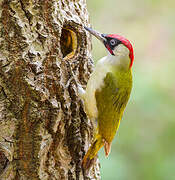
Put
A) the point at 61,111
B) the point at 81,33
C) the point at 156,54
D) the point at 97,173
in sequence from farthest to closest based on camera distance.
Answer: the point at 156,54
the point at 97,173
the point at 81,33
the point at 61,111

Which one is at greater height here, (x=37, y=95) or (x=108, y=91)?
(x=108, y=91)

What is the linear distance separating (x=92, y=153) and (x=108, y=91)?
591mm

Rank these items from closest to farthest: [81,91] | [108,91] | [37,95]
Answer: [37,95], [81,91], [108,91]

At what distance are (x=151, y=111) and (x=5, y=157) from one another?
288 cm

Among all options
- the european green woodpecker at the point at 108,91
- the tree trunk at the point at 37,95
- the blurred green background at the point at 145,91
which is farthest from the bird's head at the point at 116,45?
the blurred green background at the point at 145,91

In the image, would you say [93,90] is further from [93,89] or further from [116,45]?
A: [116,45]

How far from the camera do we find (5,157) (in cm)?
283

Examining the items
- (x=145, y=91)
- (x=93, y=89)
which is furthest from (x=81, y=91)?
(x=145, y=91)

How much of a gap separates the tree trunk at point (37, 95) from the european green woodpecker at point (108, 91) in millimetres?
140

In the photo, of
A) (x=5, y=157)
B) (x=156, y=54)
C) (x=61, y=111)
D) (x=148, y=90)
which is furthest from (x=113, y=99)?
(x=156, y=54)

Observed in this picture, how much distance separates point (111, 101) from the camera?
3.29m

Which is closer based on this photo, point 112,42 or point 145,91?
point 112,42

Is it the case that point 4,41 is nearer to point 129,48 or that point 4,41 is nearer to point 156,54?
point 129,48

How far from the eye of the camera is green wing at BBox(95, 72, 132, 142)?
323cm
